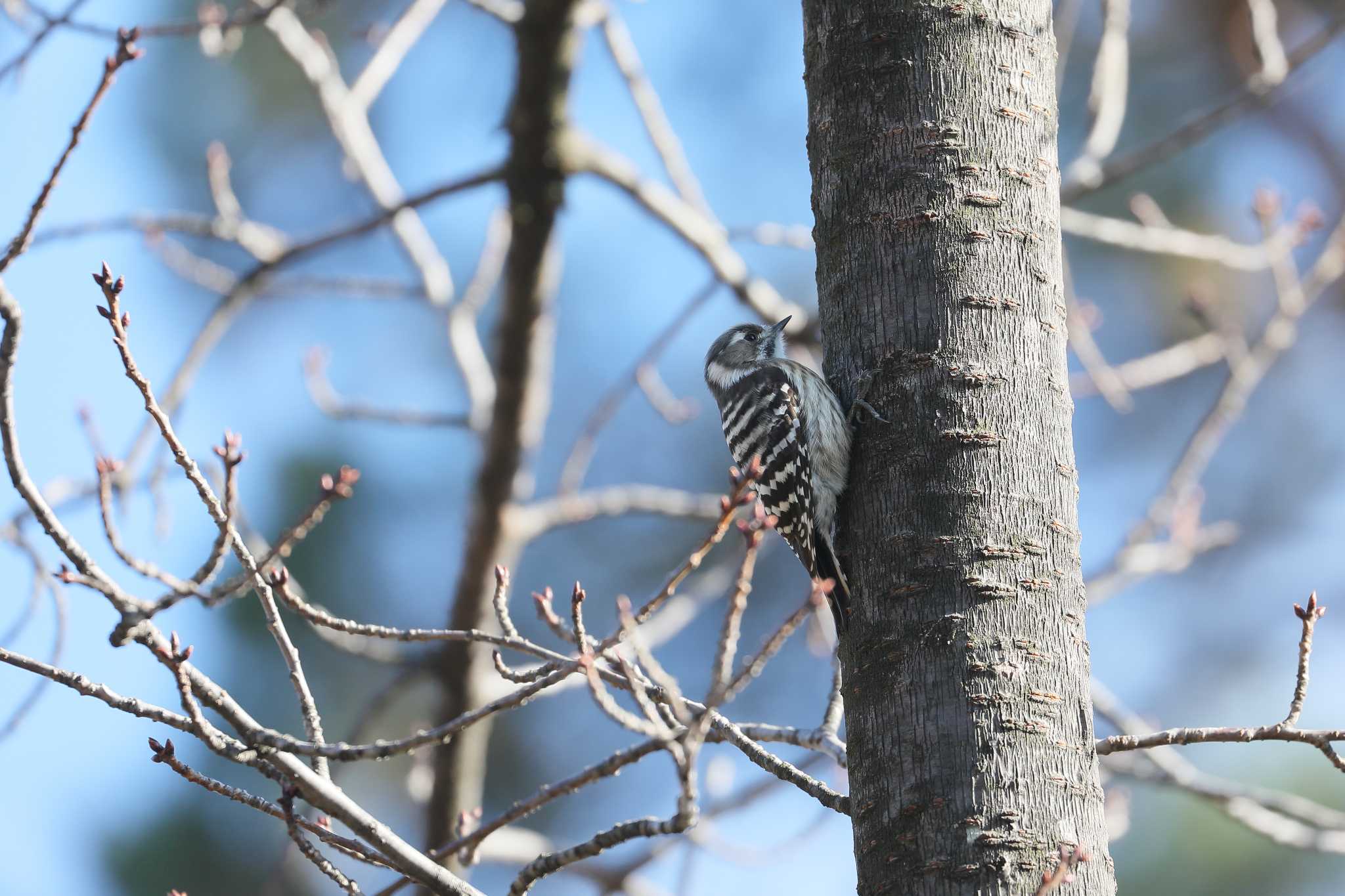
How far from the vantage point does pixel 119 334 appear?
6.29ft

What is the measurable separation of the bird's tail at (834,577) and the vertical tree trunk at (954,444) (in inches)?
3.7

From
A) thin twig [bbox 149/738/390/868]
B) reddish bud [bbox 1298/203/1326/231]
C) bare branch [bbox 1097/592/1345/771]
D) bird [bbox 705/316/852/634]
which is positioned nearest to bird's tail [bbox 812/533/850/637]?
bird [bbox 705/316/852/634]

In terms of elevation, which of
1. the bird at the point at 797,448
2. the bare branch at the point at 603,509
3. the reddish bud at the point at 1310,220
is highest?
the reddish bud at the point at 1310,220

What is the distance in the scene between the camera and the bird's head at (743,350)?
5.02 meters

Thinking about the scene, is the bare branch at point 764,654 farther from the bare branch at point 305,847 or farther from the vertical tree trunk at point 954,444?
the bare branch at point 305,847

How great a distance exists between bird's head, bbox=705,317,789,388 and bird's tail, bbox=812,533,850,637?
1.28 m

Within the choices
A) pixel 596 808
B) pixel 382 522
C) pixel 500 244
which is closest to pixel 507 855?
pixel 500 244

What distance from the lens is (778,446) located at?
389cm

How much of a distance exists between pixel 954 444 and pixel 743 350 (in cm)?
275

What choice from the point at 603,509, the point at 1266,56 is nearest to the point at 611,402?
the point at 603,509

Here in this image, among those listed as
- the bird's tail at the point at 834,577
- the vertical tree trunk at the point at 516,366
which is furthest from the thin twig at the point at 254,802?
the vertical tree trunk at the point at 516,366

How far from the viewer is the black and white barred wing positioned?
365 centimetres

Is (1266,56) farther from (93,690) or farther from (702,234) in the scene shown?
(93,690)

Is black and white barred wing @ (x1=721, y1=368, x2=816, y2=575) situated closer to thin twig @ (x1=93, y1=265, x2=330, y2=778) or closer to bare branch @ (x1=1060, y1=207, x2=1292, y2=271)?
bare branch @ (x1=1060, y1=207, x2=1292, y2=271)
